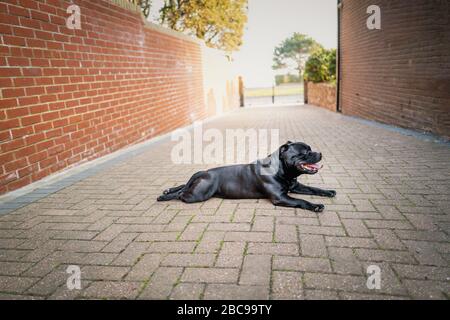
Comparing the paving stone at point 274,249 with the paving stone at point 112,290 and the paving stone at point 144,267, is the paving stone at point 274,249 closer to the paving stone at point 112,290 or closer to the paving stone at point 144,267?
the paving stone at point 144,267

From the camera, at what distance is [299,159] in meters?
3.26

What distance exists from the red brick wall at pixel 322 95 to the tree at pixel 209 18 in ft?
24.1

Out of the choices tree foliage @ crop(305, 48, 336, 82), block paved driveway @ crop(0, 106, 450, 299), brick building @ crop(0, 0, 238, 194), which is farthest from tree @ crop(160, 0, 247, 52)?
block paved driveway @ crop(0, 106, 450, 299)

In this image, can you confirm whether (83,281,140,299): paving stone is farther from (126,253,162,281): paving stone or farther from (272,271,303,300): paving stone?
(272,271,303,300): paving stone

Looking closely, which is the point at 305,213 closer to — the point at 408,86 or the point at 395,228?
the point at 395,228

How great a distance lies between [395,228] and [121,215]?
270cm

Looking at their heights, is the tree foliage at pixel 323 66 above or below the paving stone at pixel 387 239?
above

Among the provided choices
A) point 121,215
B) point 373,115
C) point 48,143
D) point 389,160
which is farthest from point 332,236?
point 373,115

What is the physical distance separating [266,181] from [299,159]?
0.45 m

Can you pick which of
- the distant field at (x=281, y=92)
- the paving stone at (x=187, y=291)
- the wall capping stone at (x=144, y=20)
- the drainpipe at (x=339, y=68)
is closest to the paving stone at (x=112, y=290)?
the paving stone at (x=187, y=291)

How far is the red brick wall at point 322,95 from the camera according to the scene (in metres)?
15.2

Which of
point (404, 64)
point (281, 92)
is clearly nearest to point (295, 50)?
point (281, 92)

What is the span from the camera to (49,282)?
2.18 m

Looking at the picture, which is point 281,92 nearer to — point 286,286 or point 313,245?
point 313,245
